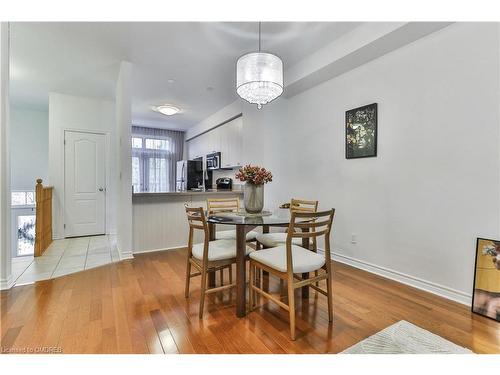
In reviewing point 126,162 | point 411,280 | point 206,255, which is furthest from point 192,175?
point 411,280

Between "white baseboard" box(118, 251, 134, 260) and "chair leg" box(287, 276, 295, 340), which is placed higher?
"chair leg" box(287, 276, 295, 340)

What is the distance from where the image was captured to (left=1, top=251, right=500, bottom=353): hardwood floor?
5.35 ft

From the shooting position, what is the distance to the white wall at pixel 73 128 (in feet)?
15.5

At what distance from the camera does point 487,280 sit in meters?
2.04

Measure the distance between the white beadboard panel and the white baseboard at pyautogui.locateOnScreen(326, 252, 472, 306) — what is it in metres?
2.46

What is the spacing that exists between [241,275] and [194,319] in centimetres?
49

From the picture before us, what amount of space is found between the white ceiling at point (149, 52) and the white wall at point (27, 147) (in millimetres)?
1026

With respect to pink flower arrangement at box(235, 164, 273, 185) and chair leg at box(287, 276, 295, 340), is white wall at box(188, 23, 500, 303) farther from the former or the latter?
chair leg at box(287, 276, 295, 340)

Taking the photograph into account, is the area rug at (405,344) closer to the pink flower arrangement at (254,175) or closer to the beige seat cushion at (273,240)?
the beige seat cushion at (273,240)

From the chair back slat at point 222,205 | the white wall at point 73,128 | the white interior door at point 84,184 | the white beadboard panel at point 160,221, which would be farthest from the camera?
the white interior door at point 84,184

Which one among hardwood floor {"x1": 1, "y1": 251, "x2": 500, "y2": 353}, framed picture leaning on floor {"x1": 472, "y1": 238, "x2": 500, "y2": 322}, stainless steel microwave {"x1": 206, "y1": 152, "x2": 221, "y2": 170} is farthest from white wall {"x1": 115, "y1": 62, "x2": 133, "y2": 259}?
framed picture leaning on floor {"x1": 472, "y1": 238, "x2": 500, "y2": 322}

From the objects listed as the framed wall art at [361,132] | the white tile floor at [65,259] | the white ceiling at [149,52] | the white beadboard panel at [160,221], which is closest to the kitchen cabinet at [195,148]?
the white ceiling at [149,52]
